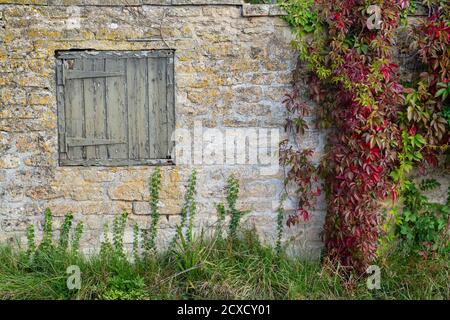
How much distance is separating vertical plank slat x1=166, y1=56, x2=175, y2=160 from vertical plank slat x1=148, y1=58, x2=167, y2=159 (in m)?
0.03

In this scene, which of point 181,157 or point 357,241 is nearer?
point 357,241

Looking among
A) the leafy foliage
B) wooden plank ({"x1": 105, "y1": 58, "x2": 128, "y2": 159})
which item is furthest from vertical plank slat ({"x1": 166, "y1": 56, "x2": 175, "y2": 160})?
the leafy foliage

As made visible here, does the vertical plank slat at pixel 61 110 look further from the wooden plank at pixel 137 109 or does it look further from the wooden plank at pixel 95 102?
the wooden plank at pixel 137 109

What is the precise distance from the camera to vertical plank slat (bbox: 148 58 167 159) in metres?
5.11

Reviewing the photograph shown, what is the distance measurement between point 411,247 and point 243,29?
271 centimetres

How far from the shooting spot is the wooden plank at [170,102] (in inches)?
201

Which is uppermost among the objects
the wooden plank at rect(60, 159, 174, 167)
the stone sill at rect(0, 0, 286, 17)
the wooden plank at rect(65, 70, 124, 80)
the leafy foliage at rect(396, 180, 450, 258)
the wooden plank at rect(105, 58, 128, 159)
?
the stone sill at rect(0, 0, 286, 17)

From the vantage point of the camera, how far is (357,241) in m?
4.86

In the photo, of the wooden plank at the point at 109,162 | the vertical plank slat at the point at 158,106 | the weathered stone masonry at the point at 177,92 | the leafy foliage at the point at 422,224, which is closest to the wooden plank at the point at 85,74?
the weathered stone masonry at the point at 177,92

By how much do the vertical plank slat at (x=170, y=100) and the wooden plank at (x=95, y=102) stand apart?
0.62m

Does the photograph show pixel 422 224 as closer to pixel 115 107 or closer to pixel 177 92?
pixel 177 92

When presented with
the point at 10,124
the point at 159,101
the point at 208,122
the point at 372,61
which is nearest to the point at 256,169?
the point at 208,122

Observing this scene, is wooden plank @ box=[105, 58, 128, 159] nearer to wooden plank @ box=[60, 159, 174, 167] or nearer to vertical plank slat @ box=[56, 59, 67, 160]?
wooden plank @ box=[60, 159, 174, 167]

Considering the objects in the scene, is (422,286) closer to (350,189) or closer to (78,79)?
(350,189)
